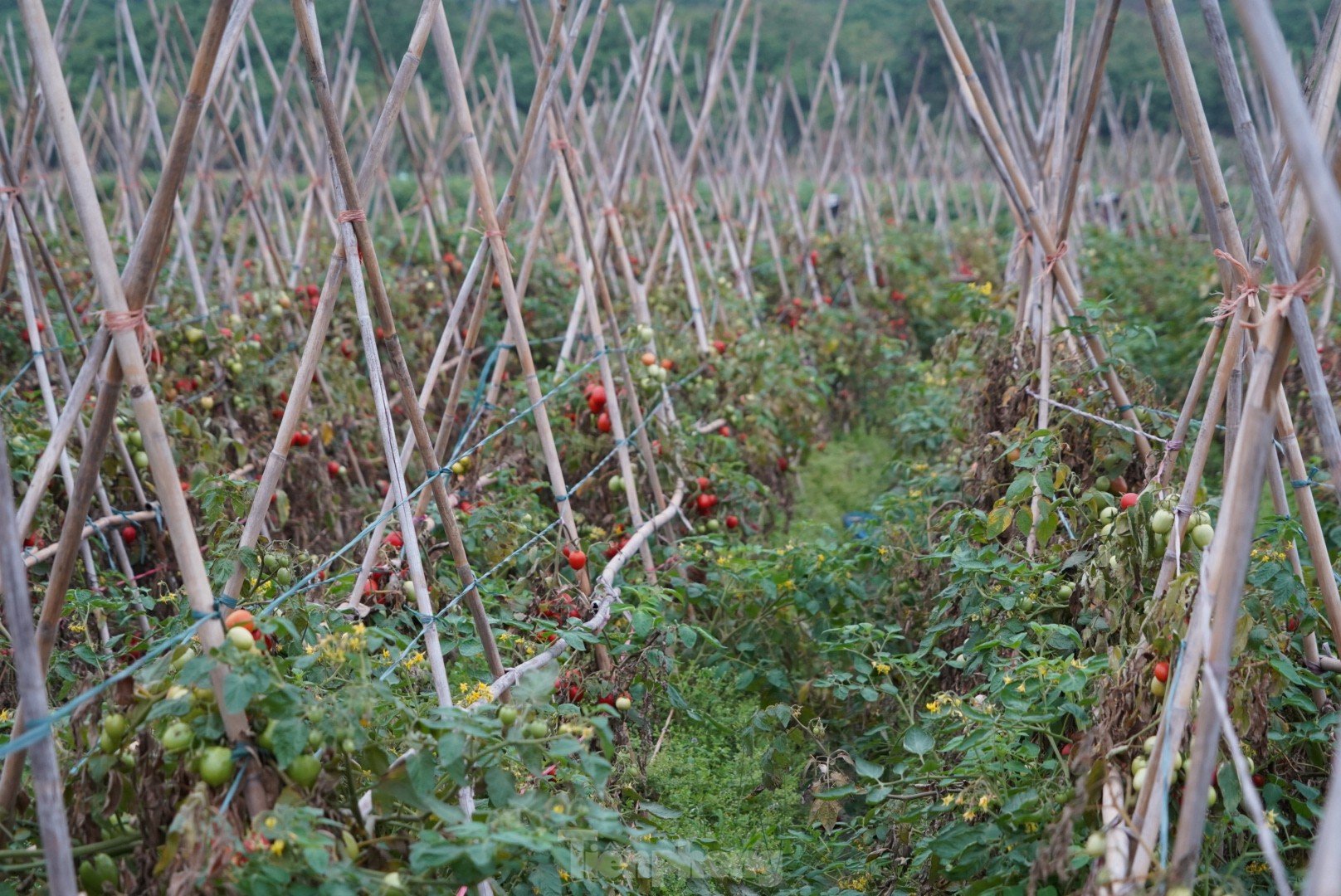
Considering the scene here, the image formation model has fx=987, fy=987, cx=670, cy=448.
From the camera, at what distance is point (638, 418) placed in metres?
2.80

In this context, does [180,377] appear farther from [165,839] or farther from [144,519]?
Result: [165,839]

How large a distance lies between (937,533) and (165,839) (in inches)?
79.9

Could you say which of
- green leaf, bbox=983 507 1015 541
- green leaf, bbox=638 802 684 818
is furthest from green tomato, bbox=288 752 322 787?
green leaf, bbox=983 507 1015 541

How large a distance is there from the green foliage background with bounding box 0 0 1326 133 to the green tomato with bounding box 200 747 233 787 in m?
14.5

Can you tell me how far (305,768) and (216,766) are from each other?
0.31 ft

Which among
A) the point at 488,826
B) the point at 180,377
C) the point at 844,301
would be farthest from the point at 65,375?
the point at 844,301

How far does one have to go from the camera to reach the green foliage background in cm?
1515

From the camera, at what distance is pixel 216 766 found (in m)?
1.10

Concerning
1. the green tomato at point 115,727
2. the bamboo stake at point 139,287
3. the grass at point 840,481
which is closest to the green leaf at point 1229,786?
the bamboo stake at point 139,287

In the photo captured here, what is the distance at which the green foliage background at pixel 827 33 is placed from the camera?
15148 millimetres

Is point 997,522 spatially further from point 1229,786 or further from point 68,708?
point 68,708

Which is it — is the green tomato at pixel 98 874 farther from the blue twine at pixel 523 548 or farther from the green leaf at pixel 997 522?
the green leaf at pixel 997 522

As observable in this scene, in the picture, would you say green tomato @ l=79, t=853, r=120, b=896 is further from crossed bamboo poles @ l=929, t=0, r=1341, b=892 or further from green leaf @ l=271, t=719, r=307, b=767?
crossed bamboo poles @ l=929, t=0, r=1341, b=892

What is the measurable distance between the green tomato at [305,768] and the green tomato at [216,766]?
0.23ft
